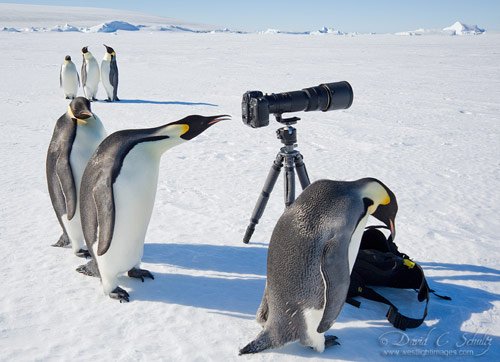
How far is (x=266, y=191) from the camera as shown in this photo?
7.94 feet

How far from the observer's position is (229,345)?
1.74 metres

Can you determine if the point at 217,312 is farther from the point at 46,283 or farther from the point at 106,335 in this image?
the point at 46,283

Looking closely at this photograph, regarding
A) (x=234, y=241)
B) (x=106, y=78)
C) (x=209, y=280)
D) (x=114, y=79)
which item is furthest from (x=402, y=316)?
(x=106, y=78)

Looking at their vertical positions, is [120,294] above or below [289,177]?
below

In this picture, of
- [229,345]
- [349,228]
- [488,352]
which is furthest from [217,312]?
[488,352]

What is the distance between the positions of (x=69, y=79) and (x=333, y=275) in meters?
8.18

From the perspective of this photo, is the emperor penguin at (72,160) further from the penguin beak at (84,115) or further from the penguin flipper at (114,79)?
the penguin flipper at (114,79)

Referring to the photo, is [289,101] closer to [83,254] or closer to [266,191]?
[266,191]

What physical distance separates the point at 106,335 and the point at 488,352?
142cm

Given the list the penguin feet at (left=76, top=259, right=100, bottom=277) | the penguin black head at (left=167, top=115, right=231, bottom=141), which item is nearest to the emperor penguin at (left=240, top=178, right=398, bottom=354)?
the penguin black head at (left=167, top=115, right=231, bottom=141)

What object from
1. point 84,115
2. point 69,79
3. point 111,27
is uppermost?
point 111,27

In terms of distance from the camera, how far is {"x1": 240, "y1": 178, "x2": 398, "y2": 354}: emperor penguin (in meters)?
1.56

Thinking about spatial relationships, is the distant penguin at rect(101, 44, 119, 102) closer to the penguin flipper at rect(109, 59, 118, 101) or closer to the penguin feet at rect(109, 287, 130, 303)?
the penguin flipper at rect(109, 59, 118, 101)

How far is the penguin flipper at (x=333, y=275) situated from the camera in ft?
5.01
